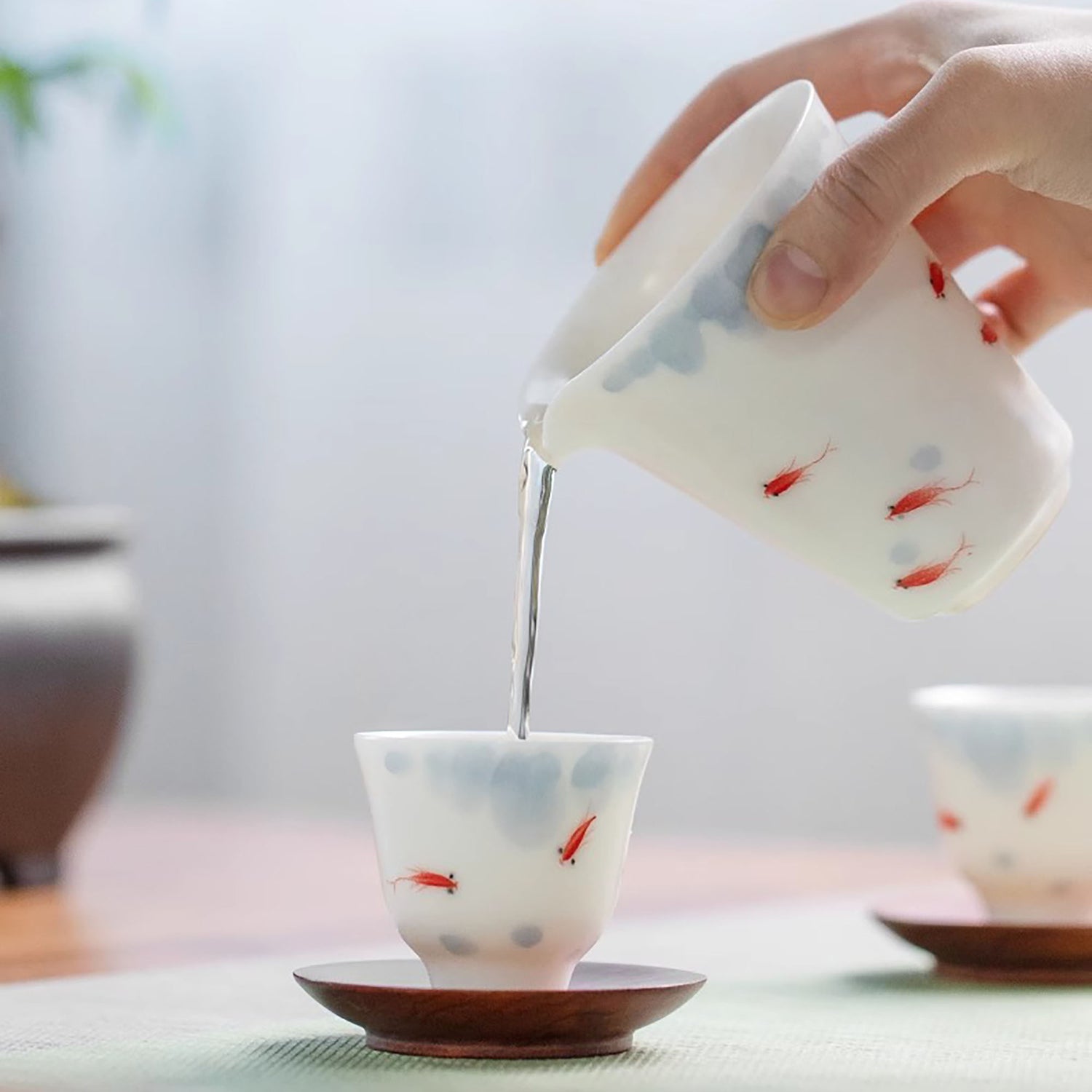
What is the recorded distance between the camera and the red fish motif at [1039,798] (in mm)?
947

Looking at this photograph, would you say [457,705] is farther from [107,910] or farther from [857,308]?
[857,308]

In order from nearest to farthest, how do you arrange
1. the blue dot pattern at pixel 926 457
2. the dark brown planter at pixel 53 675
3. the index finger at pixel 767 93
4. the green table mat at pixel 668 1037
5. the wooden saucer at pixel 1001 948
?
the green table mat at pixel 668 1037 < the blue dot pattern at pixel 926 457 < the wooden saucer at pixel 1001 948 < the index finger at pixel 767 93 < the dark brown planter at pixel 53 675

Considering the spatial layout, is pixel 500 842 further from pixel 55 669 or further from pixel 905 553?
pixel 55 669

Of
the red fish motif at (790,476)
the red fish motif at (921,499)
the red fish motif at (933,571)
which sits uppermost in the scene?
the red fish motif at (790,476)

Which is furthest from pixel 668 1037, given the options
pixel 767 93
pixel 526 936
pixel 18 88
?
pixel 18 88

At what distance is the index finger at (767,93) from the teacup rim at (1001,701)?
286mm

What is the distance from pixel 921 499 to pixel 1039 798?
0.27m

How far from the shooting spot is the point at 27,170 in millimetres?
2660

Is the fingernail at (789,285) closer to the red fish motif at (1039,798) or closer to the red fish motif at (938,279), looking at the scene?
the red fish motif at (938,279)

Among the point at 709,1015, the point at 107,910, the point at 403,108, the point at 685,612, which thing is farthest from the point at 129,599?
the point at 403,108

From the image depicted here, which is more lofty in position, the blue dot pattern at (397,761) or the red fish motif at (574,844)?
the blue dot pattern at (397,761)

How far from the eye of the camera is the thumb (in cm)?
69

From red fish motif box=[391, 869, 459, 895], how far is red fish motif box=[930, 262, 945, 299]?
0.29m

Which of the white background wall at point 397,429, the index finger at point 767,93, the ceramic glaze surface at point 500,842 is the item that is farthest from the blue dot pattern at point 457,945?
the white background wall at point 397,429
